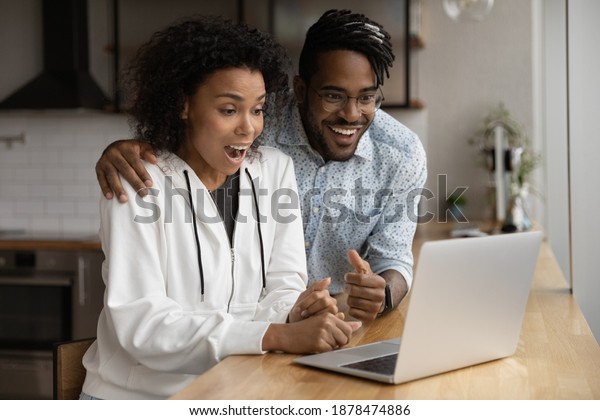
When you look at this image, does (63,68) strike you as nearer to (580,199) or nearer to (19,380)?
(19,380)

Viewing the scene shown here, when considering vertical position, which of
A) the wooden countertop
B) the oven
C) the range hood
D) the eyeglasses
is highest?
the range hood

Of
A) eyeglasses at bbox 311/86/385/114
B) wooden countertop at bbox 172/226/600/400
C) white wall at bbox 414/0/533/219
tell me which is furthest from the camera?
white wall at bbox 414/0/533/219

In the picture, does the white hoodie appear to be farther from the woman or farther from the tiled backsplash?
the tiled backsplash

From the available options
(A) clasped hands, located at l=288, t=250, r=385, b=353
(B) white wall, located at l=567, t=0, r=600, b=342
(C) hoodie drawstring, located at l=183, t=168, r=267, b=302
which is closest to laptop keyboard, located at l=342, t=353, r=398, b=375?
(A) clasped hands, located at l=288, t=250, r=385, b=353

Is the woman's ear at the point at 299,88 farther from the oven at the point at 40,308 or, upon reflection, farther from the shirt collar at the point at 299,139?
the oven at the point at 40,308

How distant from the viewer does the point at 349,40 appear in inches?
72.6

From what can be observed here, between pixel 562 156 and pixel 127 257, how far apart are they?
308cm

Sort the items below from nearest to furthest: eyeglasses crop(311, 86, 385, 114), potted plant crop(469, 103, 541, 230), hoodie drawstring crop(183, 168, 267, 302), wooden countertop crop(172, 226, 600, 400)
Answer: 1. wooden countertop crop(172, 226, 600, 400)
2. hoodie drawstring crop(183, 168, 267, 302)
3. eyeglasses crop(311, 86, 385, 114)
4. potted plant crop(469, 103, 541, 230)

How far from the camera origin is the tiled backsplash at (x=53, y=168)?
4.37 m

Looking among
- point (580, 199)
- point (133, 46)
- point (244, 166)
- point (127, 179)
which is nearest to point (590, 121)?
point (580, 199)

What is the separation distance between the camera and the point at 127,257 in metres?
1.39

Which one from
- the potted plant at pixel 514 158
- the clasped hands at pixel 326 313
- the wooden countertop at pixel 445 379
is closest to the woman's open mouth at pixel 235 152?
the clasped hands at pixel 326 313

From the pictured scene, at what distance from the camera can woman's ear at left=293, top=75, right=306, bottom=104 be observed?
1.97 meters

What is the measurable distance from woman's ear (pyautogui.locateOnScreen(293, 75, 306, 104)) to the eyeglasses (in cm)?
10
